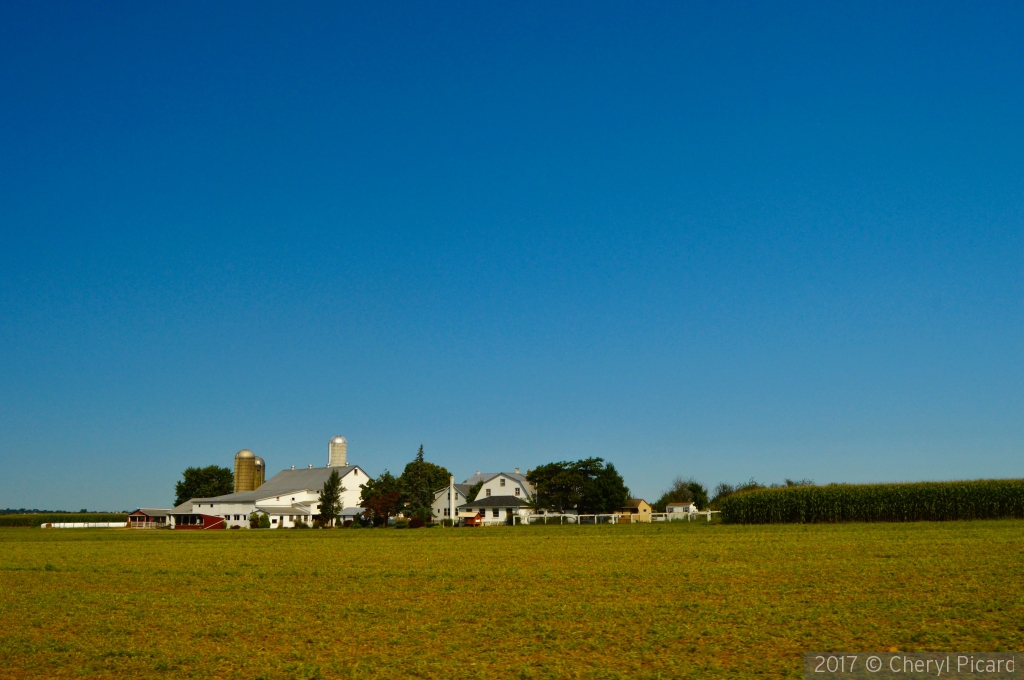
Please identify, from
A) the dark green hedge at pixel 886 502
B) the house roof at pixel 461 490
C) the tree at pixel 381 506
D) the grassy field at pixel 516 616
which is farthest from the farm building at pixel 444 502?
the grassy field at pixel 516 616

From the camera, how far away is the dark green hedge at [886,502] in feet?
149

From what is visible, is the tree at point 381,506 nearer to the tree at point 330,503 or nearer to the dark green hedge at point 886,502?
the tree at point 330,503

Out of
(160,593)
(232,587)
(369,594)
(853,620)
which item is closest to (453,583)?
(369,594)

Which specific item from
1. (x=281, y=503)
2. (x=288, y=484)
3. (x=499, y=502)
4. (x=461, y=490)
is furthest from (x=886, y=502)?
(x=288, y=484)

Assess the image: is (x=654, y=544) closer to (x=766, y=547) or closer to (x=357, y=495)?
(x=766, y=547)

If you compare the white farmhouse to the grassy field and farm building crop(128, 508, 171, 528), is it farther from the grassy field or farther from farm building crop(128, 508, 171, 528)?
the grassy field

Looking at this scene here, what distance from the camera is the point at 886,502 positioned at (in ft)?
155

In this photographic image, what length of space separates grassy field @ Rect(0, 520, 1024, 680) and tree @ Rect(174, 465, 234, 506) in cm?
11842

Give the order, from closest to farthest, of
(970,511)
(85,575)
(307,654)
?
(307,654) < (85,575) < (970,511)

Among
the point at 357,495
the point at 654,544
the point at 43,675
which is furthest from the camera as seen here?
the point at 357,495

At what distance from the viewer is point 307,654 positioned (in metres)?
10.3

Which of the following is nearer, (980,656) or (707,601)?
(980,656)

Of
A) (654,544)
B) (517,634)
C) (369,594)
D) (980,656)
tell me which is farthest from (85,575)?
(980,656)

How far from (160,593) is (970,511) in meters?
43.0
